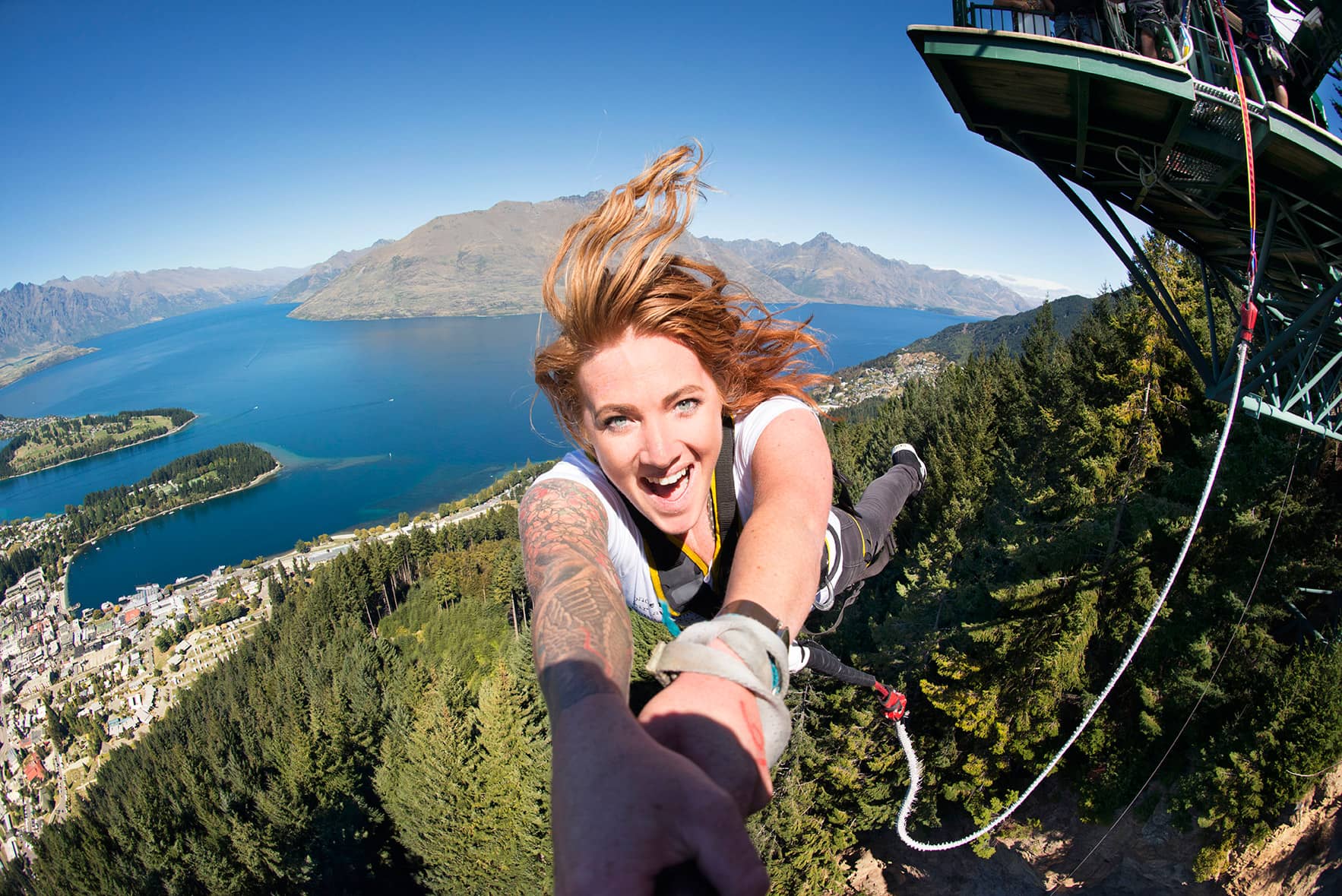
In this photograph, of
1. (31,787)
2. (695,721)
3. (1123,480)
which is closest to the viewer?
(695,721)

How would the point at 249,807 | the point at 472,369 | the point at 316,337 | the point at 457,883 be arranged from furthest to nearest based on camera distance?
1. the point at 316,337
2. the point at 472,369
3. the point at 249,807
4. the point at 457,883

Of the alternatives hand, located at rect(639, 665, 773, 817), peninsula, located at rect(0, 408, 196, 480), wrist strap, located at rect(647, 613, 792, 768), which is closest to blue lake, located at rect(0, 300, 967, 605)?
peninsula, located at rect(0, 408, 196, 480)

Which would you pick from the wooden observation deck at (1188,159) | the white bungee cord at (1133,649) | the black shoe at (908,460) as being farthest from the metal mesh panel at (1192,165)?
the black shoe at (908,460)

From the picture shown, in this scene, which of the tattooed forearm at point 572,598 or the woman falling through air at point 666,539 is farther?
the tattooed forearm at point 572,598

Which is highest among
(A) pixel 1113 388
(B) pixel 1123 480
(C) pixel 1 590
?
(A) pixel 1113 388

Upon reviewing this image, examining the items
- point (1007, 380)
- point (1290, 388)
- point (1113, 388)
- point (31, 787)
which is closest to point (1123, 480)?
point (1113, 388)

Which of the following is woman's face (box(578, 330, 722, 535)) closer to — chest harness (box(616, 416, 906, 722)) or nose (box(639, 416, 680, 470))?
nose (box(639, 416, 680, 470))

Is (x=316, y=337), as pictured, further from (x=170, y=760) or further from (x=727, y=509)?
(x=727, y=509)

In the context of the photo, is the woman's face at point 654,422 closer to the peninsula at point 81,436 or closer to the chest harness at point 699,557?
the chest harness at point 699,557

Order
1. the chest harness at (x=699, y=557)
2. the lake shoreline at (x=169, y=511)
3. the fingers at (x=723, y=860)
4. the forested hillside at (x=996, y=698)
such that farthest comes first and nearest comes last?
Answer: the lake shoreline at (x=169, y=511) < the forested hillside at (x=996, y=698) < the chest harness at (x=699, y=557) < the fingers at (x=723, y=860)
